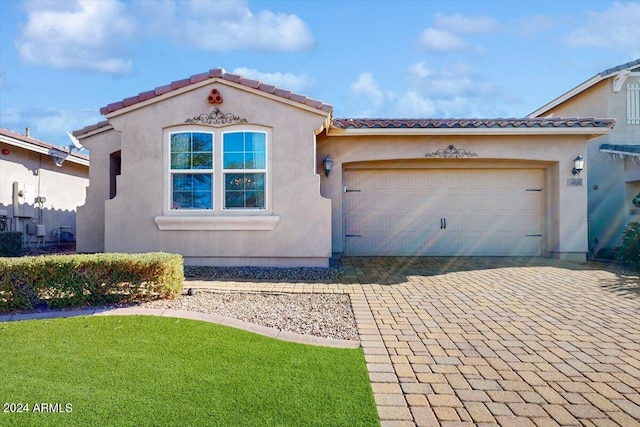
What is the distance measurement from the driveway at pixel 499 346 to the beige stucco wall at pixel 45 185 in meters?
10.4

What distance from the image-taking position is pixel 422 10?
1173 centimetres

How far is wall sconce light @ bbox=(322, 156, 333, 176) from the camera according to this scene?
11.6 meters

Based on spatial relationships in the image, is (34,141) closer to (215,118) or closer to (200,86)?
(200,86)

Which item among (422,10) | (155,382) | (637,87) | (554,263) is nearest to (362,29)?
(422,10)

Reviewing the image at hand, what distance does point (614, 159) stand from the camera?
45.4 feet

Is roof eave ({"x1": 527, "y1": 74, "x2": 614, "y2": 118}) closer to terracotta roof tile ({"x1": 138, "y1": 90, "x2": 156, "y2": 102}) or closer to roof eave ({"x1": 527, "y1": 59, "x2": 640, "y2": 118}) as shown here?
roof eave ({"x1": 527, "y1": 59, "x2": 640, "y2": 118})

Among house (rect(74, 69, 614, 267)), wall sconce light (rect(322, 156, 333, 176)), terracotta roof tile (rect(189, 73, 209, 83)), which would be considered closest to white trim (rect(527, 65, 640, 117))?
house (rect(74, 69, 614, 267))

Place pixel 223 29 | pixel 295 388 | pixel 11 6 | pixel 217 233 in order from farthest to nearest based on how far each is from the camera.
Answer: pixel 223 29 < pixel 11 6 < pixel 217 233 < pixel 295 388

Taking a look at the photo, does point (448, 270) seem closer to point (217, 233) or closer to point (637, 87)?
point (217, 233)

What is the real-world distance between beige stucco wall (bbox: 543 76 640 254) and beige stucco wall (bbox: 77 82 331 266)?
10.4m

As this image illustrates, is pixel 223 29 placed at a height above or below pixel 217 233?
above

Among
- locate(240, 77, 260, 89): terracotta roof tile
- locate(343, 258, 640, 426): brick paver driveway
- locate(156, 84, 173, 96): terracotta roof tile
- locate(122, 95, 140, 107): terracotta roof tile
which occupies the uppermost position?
locate(240, 77, 260, 89): terracotta roof tile

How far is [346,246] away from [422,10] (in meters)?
7.59

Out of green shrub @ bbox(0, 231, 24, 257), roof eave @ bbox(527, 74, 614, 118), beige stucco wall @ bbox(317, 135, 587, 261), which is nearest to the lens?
green shrub @ bbox(0, 231, 24, 257)
